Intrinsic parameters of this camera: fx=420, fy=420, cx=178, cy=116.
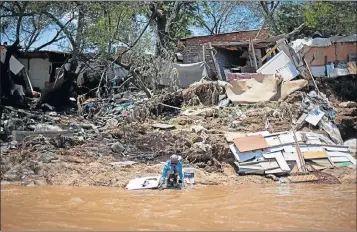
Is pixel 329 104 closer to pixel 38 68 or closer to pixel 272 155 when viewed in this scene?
pixel 272 155

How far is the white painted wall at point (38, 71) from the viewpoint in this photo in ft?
45.8

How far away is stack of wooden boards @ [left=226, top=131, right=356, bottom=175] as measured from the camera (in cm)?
848

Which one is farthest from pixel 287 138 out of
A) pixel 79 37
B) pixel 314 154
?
pixel 79 37

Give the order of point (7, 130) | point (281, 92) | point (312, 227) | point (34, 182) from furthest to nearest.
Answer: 1. point (281, 92)
2. point (7, 130)
3. point (34, 182)
4. point (312, 227)

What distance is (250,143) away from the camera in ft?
29.2

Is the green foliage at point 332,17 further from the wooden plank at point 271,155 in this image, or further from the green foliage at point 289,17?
the wooden plank at point 271,155

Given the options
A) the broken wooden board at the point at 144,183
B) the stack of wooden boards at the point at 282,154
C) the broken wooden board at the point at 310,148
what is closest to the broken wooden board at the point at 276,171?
the stack of wooden boards at the point at 282,154

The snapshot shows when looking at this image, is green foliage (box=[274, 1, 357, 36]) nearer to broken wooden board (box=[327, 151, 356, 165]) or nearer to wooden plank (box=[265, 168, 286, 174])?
broken wooden board (box=[327, 151, 356, 165])

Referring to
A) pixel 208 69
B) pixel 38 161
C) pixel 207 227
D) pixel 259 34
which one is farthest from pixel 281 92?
pixel 207 227

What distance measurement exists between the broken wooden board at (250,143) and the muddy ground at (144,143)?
0.30m

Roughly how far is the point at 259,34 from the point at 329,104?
5.86 m

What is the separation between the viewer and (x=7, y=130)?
9.95 metres

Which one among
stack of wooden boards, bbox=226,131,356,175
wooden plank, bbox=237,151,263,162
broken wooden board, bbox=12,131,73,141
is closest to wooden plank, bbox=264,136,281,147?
stack of wooden boards, bbox=226,131,356,175

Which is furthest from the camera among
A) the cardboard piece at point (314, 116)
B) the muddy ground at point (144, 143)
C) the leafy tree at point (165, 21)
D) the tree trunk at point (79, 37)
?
the leafy tree at point (165, 21)
